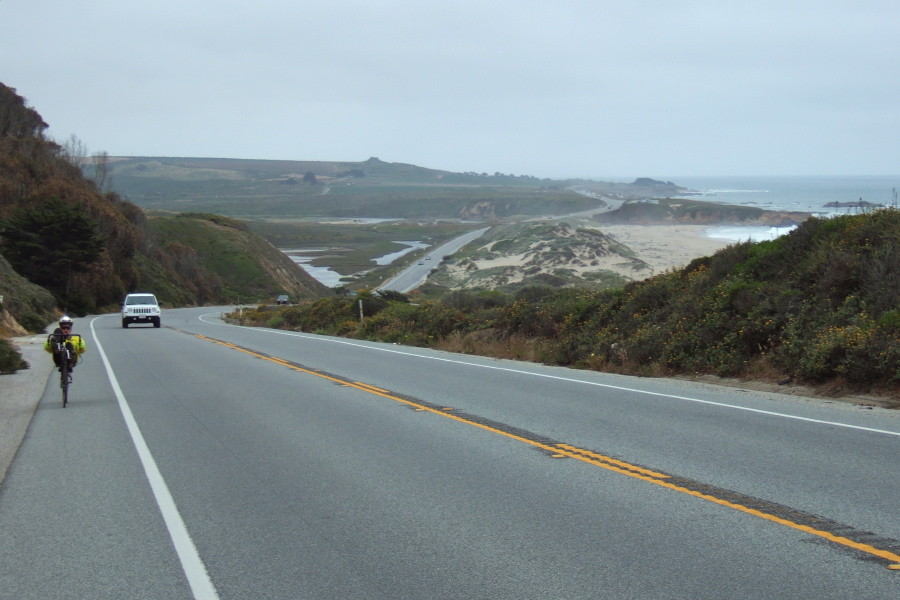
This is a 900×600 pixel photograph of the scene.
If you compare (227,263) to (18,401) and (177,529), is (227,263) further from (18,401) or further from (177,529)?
(177,529)

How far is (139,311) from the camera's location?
38.5 meters

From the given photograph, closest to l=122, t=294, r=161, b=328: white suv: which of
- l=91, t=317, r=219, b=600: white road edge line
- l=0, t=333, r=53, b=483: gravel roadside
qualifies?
l=0, t=333, r=53, b=483: gravel roadside

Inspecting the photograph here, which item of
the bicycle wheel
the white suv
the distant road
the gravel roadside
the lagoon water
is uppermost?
the bicycle wheel

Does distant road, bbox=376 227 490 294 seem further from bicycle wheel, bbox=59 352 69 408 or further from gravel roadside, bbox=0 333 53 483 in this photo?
bicycle wheel, bbox=59 352 69 408

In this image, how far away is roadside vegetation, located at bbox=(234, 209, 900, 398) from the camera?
11664 mm

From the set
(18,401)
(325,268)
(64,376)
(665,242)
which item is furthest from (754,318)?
(325,268)

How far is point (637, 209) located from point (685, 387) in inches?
5827

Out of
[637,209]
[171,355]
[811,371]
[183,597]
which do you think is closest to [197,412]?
[183,597]

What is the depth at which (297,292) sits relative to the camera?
103m

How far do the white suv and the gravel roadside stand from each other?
1717 centimetres

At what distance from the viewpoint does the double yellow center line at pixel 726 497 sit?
5121 mm

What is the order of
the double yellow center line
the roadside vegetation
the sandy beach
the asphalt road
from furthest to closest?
1. the sandy beach
2. the roadside vegetation
3. the double yellow center line
4. the asphalt road

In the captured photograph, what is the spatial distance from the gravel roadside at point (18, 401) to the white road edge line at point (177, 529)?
1.33 meters

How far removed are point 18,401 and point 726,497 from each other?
11453mm
